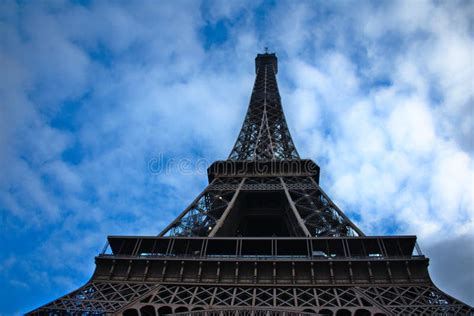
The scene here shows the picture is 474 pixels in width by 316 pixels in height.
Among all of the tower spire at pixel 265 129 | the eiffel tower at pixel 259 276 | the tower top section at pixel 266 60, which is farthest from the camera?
the tower top section at pixel 266 60

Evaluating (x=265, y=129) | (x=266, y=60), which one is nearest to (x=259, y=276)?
(x=265, y=129)

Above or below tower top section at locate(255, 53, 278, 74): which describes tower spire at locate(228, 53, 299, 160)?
below

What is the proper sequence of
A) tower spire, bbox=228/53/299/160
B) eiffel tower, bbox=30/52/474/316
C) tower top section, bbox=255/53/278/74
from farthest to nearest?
tower top section, bbox=255/53/278/74 → tower spire, bbox=228/53/299/160 → eiffel tower, bbox=30/52/474/316

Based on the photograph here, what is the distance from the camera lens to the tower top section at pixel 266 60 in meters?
63.6

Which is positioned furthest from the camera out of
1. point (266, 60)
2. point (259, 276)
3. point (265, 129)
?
point (266, 60)

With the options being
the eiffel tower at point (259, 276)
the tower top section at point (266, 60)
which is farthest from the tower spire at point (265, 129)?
the eiffel tower at point (259, 276)

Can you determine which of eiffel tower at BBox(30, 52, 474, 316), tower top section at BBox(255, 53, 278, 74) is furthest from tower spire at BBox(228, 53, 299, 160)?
eiffel tower at BBox(30, 52, 474, 316)

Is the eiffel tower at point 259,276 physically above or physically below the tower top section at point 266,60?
below

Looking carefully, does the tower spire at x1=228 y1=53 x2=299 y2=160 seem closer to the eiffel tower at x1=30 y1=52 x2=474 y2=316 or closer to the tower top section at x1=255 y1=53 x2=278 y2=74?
the tower top section at x1=255 y1=53 x2=278 y2=74

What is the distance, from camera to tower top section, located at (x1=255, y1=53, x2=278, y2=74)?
63.6 m

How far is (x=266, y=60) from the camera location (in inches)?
2530

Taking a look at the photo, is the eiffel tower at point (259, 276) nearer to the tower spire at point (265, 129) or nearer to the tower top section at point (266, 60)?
the tower spire at point (265, 129)

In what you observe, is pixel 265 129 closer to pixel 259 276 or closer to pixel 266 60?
pixel 266 60

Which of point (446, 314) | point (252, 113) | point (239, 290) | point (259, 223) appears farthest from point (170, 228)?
point (252, 113)
